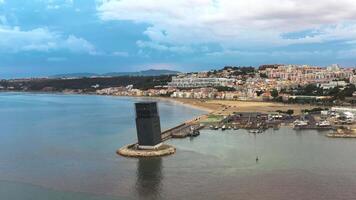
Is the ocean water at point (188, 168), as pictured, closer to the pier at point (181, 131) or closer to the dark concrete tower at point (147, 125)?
the pier at point (181, 131)

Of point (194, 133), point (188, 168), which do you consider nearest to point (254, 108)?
point (194, 133)

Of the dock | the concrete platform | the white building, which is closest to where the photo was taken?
the concrete platform

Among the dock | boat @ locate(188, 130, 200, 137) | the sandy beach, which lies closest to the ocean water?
boat @ locate(188, 130, 200, 137)

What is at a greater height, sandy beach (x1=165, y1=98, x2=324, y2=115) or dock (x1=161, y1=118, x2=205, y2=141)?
dock (x1=161, y1=118, x2=205, y2=141)

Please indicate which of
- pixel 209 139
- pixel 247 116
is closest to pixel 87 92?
pixel 247 116

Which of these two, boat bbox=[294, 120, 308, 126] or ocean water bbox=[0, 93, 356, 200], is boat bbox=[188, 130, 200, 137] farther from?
boat bbox=[294, 120, 308, 126]

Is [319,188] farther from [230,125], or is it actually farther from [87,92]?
[87,92]

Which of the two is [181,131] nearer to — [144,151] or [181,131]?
[181,131]
